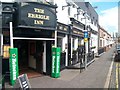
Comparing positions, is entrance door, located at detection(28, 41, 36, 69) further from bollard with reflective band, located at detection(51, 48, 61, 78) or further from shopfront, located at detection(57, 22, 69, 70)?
bollard with reflective band, located at detection(51, 48, 61, 78)

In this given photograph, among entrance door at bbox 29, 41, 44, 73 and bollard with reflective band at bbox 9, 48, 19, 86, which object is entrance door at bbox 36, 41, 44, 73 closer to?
entrance door at bbox 29, 41, 44, 73

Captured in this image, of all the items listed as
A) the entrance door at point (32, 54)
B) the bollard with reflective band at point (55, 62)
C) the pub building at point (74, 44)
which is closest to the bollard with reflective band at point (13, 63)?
the bollard with reflective band at point (55, 62)

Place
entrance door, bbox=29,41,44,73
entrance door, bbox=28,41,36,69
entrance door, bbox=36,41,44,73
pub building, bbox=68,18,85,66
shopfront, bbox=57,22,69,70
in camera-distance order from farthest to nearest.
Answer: pub building, bbox=68,18,85,66
shopfront, bbox=57,22,69,70
entrance door, bbox=28,41,36,69
entrance door, bbox=29,41,44,73
entrance door, bbox=36,41,44,73

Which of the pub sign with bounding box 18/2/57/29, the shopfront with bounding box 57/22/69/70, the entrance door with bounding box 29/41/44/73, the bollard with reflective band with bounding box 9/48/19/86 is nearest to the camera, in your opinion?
the bollard with reflective band with bounding box 9/48/19/86

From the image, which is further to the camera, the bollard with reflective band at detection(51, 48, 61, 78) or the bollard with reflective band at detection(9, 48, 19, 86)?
the bollard with reflective band at detection(51, 48, 61, 78)

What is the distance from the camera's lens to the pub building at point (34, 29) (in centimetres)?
985

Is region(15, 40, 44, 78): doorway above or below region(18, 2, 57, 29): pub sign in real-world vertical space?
below

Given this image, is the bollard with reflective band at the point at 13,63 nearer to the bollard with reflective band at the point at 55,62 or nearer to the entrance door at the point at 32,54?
the bollard with reflective band at the point at 55,62

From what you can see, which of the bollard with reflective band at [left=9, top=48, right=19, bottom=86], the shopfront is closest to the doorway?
the shopfront

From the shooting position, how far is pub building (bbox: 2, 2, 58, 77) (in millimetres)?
9852

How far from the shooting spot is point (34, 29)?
424 inches

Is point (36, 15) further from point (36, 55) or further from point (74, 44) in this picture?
point (74, 44)

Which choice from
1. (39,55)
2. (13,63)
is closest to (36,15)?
(13,63)

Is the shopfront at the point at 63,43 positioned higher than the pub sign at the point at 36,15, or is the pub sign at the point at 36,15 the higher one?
the pub sign at the point at 36,15
